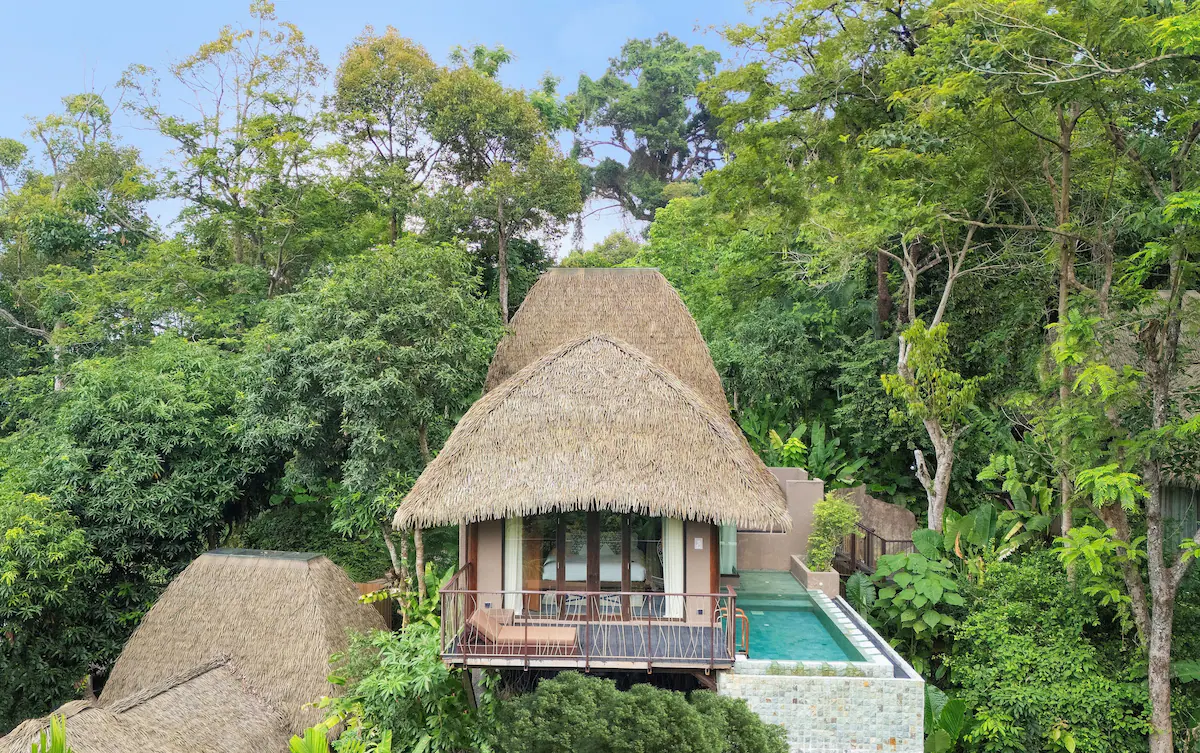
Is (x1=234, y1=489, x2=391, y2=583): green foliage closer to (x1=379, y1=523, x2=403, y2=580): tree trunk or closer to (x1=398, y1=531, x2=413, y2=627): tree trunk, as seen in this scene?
(x1=379, y1=523, x2=403, y2=580): tree trunk

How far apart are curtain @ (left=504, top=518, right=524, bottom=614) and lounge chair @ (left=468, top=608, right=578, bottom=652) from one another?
70cm

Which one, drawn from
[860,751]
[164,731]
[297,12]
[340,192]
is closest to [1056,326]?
[860,751]

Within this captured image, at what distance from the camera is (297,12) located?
1942 centimetres

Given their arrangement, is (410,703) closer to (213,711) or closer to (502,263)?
(213,711)

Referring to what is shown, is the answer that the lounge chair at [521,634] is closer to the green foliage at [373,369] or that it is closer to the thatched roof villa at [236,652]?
the green foliage at [373,369]

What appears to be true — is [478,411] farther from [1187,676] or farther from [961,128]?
[1187,676]

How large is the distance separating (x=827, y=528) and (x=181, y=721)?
9.59 m

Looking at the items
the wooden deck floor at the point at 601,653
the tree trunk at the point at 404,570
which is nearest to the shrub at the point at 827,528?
the wooden deck floor at the point at 601,653

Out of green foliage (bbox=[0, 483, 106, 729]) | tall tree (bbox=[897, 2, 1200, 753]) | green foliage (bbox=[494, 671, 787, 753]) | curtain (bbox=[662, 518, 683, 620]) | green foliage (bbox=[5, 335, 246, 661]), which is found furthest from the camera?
green foliage (bbox=[5, 335, 246, 661])

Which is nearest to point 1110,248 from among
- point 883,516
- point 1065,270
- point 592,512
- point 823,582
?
point 1065,270

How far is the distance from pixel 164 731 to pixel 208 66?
660 inches

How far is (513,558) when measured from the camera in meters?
8.98

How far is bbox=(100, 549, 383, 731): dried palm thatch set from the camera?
1038 cm

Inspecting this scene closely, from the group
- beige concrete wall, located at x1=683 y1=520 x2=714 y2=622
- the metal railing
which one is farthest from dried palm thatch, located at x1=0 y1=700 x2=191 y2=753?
the metal railing
